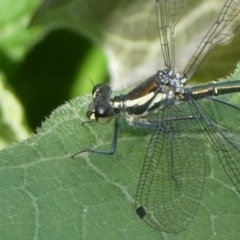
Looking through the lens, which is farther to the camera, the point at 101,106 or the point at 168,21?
the point at 168,21

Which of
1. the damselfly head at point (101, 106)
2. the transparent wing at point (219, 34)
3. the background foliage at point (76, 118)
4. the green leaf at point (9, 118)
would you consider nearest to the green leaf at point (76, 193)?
the background foliage at point (76, 118)

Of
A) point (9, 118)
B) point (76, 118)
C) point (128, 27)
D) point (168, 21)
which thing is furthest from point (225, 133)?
point (9, 118)

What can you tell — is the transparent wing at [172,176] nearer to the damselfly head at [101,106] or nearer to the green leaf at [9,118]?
the damselfly head at [101,106]

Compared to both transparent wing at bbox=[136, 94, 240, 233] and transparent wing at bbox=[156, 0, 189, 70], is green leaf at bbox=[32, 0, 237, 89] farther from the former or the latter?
transparent wing at bbox=[136, 94, 240, 233]

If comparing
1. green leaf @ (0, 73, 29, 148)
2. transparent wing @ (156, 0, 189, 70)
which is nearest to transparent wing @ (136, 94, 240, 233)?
transparent wing @ (156, 0, 189, 70)

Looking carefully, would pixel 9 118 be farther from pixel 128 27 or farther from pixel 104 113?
pixel 128 27
